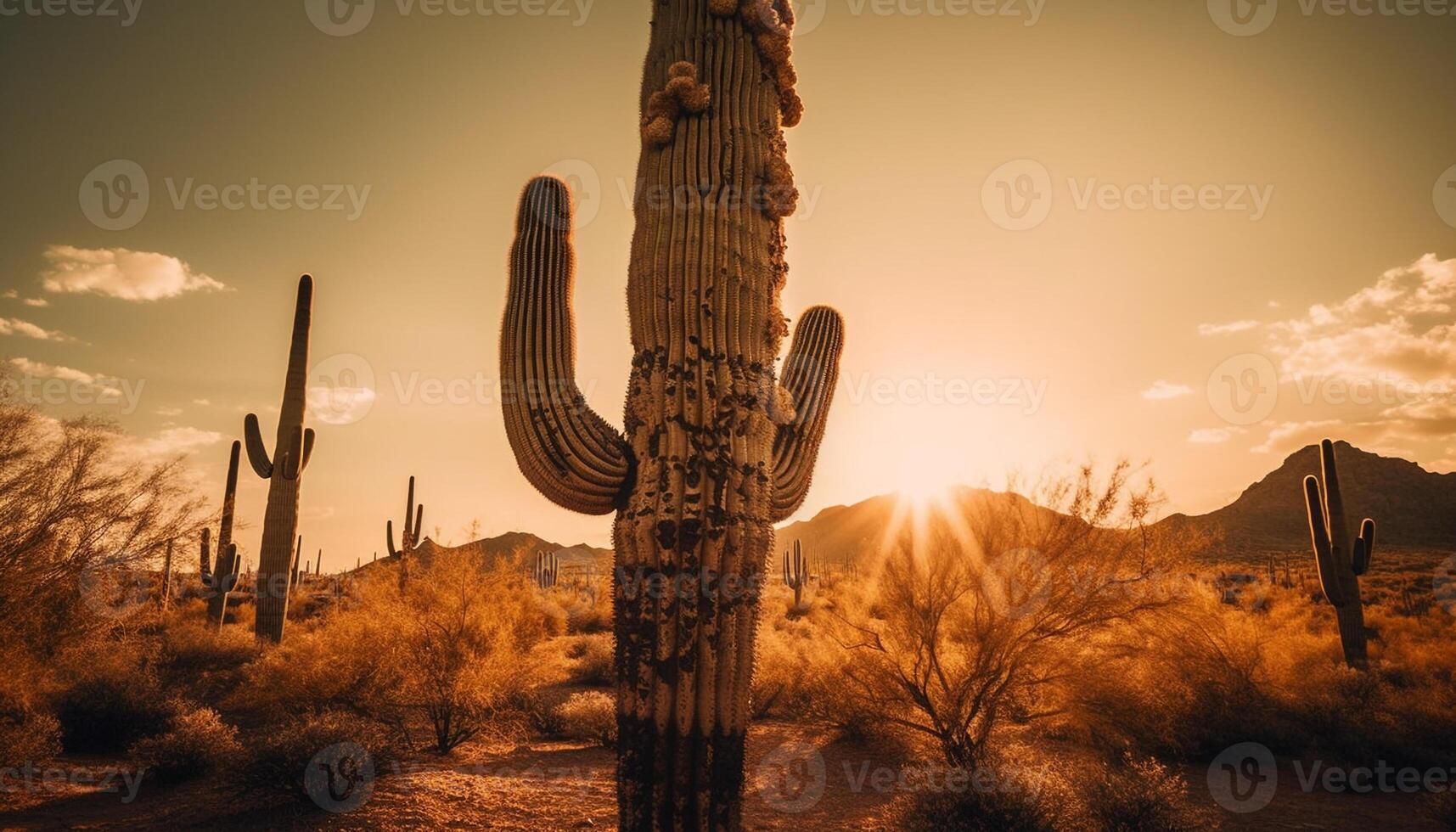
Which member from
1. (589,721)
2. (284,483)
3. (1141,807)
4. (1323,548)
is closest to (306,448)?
(284,483)

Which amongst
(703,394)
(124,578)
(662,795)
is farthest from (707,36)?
(124,578)

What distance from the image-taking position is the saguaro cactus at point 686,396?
3.77m

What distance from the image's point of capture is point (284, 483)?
11828mm

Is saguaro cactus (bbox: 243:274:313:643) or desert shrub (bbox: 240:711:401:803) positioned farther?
saguaro cactus (bbox: 243:274:313:643)

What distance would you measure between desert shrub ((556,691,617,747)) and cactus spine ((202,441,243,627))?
9.72 metres

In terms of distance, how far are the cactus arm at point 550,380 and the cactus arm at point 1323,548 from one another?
1454 centimetres

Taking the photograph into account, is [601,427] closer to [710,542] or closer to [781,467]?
[710,542]

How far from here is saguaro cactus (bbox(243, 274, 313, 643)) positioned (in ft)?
38.4

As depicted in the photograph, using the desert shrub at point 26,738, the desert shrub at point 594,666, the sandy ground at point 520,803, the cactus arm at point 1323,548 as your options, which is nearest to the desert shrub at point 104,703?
the desert shrub at point 26,738

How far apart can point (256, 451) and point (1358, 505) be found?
208 ft

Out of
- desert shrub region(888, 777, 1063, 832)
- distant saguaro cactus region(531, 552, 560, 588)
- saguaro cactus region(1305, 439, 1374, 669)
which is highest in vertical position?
A: saguaro cactus region(1305, 439, 1374, 669)

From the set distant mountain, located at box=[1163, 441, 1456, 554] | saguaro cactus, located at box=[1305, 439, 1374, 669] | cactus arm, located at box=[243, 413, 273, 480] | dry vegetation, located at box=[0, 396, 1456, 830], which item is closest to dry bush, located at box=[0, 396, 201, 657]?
dry vegetation, located at box=[0, 396, 1456, 830]

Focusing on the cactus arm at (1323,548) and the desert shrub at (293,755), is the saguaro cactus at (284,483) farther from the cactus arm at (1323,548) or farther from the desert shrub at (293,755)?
the cactus arm at (1323,548)

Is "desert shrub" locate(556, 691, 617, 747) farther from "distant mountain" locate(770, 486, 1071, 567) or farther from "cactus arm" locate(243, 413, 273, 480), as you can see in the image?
"distant mountain" locate(770, 486, 1071, 567)
